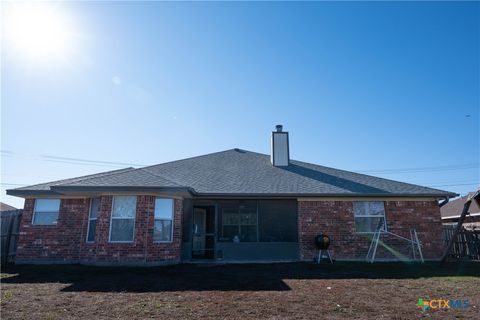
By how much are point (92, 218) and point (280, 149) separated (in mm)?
9175

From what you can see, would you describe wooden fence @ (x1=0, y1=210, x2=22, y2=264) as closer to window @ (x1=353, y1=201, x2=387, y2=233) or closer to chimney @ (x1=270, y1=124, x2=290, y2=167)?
chimney @ (x1=270, y1=124, x2=290, y2=167)

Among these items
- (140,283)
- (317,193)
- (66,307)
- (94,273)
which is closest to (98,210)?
(94,273)

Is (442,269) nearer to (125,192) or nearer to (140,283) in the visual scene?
(140,283)

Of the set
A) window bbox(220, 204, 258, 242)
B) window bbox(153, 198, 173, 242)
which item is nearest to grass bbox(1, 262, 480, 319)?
window bbox(153, 198, 173, 242)

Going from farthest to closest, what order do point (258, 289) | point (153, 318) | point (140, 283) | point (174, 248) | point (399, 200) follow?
point (399, 200)
point (174, 248)
point (140, 283)
point (258, 289)
point (153, 318)

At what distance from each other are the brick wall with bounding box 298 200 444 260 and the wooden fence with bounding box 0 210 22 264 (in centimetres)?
1065

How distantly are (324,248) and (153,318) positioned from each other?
7898 mm

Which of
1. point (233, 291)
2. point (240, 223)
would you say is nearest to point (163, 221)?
point (240, 223)

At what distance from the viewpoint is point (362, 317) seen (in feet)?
14.8

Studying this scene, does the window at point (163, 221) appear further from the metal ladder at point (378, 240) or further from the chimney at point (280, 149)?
the metal ladder at point (378, 240)

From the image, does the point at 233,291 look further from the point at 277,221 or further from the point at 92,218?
the point at 92,218

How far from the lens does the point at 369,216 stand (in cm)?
1184

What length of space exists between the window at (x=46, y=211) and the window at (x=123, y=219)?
2726mm

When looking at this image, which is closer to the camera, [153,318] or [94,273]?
[153,318]
